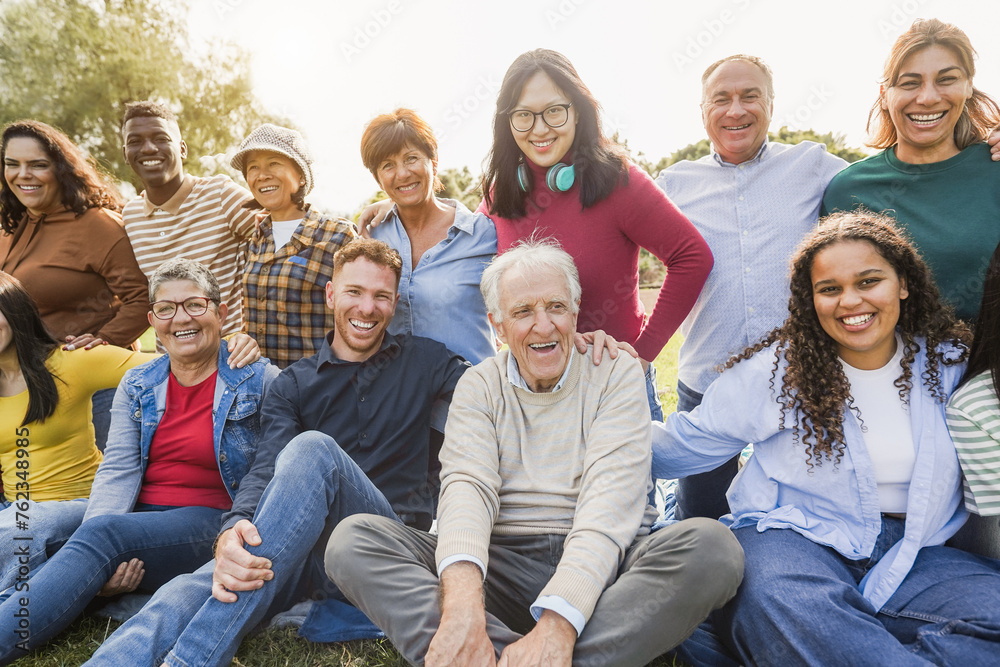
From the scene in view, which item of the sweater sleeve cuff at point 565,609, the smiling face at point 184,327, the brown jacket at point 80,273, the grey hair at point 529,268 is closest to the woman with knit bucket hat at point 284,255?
the smiling face at point 184,327

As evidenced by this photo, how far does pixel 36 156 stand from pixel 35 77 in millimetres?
20947

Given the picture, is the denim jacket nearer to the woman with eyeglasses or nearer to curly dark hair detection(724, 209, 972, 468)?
the woman with eyeglasses

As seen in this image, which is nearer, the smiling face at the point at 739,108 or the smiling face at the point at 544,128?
the smiling face at the point at 544,128

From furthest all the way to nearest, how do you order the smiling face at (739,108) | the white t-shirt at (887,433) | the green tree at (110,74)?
1. the green tree at (110,74)
2. the smiling face at (739,108)
3. the white t-shirt at (887,433)

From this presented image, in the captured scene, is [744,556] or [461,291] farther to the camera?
[461,291]

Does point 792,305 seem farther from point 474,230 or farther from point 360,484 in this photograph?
point 360,484

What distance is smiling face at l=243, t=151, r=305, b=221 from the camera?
13.6 ft

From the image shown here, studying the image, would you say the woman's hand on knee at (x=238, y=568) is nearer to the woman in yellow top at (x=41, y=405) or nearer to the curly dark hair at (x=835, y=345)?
the woman in yellow top at (x=41, y=405)

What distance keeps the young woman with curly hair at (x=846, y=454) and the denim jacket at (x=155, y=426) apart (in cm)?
209

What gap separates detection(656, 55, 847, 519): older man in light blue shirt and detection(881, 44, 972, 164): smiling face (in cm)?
42

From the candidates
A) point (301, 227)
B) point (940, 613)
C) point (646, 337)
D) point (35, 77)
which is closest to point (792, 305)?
point (646, 337)

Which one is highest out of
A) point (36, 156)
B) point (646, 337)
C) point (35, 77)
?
point (35, 77)

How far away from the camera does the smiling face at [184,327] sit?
3.47 m

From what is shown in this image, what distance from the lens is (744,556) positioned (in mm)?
2561
